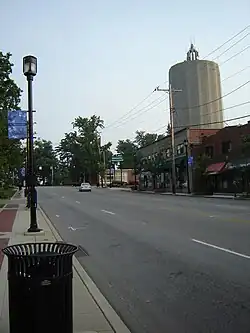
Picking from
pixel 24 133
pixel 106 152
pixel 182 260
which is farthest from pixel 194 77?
pixel 182 260

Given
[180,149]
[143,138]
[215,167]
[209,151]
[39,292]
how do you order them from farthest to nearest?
[143,138]
[180,149]
[209,151]
[215,167]
[39,292]

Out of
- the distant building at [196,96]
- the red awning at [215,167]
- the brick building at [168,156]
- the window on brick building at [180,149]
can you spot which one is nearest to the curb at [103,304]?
the red awning at [215,167]

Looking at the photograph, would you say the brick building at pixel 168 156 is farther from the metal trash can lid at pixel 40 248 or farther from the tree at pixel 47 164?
the tree at pixel 47 164

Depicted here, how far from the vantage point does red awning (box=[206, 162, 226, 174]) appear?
49.3 metres

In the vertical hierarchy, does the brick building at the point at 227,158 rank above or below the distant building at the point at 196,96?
below

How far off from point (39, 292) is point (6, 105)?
3146 cm

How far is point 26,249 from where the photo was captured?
5145mm

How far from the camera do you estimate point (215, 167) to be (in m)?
50.8

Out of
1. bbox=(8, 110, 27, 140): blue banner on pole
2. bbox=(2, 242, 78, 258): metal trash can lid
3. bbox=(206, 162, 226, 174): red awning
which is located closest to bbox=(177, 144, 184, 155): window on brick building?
bbox=(206, 162, 226, 174): red awning

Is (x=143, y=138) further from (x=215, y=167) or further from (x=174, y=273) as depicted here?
(x=174, y=273)

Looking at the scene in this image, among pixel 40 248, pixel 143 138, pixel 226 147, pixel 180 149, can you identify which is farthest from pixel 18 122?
pixel 143 138

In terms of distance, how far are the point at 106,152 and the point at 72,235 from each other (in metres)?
113

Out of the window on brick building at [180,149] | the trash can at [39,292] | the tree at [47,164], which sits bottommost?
the trash can at [39,292]

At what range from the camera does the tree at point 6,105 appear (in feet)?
95.0
